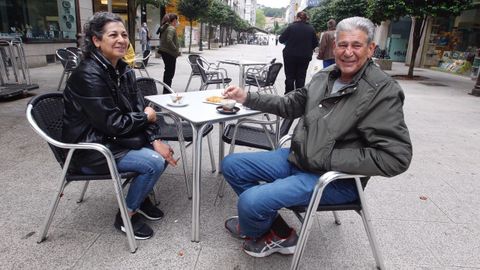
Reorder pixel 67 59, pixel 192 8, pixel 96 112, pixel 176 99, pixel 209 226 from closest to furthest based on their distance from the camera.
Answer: pixel 96 112
pixel 209 226
pixel 176 99
pixel 67 59
pixel 192 8

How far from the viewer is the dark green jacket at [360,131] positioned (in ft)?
5.76

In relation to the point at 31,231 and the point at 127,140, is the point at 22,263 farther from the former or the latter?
the point at 127,140

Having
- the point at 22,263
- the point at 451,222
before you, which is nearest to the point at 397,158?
the point at 451,222

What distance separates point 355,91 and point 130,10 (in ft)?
43.5

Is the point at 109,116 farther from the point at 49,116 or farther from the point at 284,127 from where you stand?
the point at 284,127

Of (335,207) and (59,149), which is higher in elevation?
(59,149)

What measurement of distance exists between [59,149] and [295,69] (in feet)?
Result: 17.8

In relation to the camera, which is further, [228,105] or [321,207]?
[228,105]

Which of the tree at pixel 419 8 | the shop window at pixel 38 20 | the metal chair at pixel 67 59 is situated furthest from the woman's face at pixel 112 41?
the tree at pixel 419 8

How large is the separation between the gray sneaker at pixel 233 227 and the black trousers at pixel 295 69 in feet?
15.9

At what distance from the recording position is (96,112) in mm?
2035

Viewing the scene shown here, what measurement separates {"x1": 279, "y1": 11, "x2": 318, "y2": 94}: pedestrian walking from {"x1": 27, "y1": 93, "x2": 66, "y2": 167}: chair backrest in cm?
511

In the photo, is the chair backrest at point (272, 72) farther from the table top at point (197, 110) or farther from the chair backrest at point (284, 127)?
the chair backrest at point (284, 127)

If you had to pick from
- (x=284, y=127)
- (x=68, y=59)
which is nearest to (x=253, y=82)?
(x=68, y=59)
